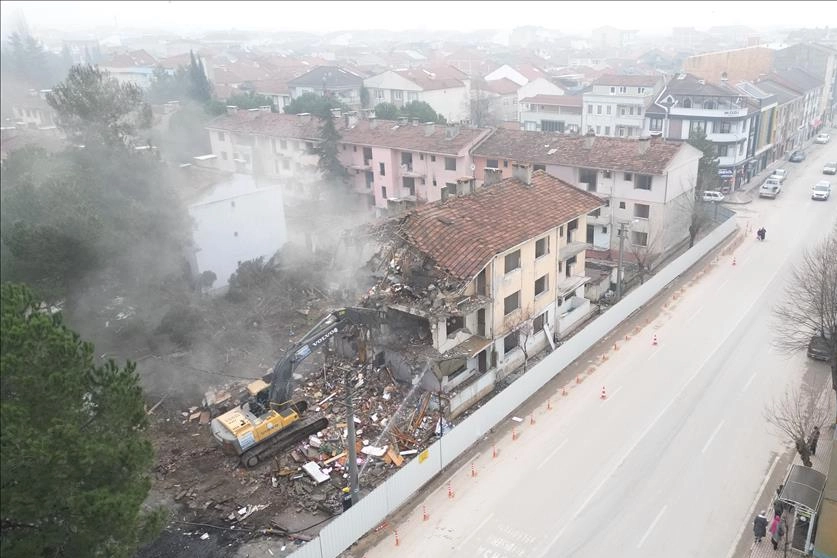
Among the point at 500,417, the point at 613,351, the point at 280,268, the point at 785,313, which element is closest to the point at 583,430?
the point at 500,417

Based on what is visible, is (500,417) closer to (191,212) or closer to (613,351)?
(613,351)

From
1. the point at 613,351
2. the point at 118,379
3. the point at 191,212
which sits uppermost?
the point at 118,379

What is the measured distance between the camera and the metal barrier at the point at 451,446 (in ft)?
50.0

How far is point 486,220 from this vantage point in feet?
77.9

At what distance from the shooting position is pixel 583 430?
20.1m

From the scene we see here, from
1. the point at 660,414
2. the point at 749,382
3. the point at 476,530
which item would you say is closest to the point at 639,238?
the point at 749,382

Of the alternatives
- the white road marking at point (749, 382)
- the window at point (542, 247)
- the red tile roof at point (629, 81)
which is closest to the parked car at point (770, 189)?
the red tile roof at point (629, 81)

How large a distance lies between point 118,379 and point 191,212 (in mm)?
19039

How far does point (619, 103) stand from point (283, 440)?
4781 cm

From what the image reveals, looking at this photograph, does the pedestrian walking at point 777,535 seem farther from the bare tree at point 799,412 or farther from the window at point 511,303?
the window at point 511,303

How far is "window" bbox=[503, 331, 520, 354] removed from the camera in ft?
78.9

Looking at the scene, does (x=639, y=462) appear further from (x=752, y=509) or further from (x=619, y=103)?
(x=619, y=103)

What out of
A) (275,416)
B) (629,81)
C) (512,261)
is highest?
(629,81)

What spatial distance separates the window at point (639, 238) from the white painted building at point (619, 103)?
23355 millimetres
